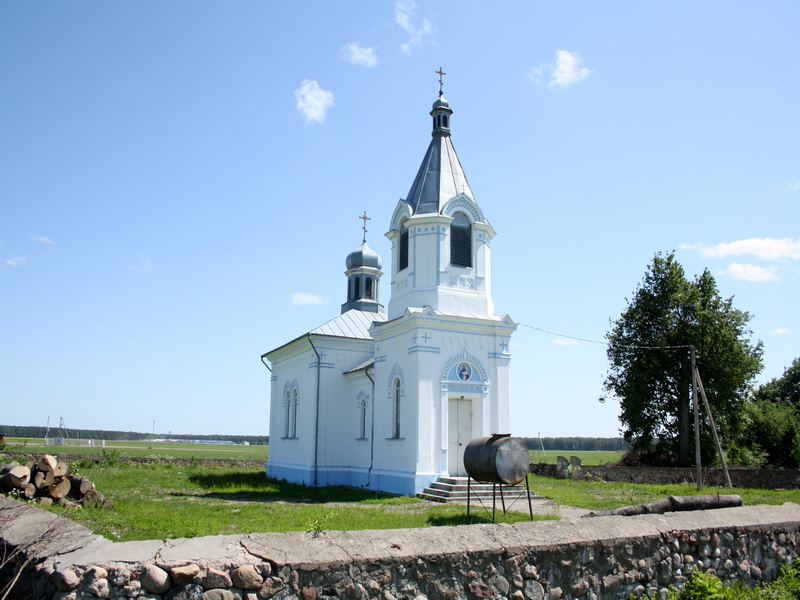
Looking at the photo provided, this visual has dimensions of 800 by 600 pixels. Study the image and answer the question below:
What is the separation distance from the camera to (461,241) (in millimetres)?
19875

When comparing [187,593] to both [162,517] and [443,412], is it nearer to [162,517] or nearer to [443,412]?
[162,517]

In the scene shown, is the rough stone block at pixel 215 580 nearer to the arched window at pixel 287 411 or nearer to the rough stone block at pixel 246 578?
the rough stone block at pixel 246 578

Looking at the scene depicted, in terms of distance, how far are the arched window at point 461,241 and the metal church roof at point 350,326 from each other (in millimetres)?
4495

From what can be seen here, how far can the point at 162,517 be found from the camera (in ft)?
37.8

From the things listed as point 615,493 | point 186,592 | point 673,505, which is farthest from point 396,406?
point 186,592

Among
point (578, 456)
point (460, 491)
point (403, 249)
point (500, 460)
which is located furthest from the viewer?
point (578, 456)

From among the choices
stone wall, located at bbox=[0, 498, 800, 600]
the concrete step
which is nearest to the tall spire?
the concrete step

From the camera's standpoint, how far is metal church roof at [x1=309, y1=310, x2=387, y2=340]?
23578 mm

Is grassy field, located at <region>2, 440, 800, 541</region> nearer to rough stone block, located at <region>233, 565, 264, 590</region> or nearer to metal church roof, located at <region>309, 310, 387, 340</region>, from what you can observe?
rough stone block, located at <region>233, 565, 264, 590</region>

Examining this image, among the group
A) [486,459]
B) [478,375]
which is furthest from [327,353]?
[486,459]

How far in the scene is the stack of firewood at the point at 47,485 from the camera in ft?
38.4

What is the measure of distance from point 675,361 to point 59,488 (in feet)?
84.3

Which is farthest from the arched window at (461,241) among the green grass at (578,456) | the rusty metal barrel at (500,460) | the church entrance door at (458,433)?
the rusty metal barrel at (500,460)

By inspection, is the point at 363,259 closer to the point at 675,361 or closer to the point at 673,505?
the point at 675,361
